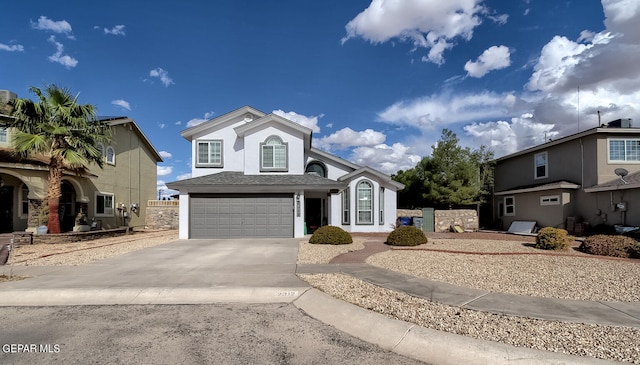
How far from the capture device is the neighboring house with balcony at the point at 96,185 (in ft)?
55.1

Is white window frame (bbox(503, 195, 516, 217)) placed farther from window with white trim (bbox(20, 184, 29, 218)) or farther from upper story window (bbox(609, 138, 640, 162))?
window with white trim (bbox(20, 184, 29, 218))

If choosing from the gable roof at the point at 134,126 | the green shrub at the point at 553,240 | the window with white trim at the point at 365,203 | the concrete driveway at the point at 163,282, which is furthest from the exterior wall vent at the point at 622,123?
the gable roof at the point at 134,126

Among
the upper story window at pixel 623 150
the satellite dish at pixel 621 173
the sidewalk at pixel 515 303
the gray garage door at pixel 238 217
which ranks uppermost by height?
the upper story window at pixel 623 150

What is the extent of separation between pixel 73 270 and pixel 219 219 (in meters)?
8.51

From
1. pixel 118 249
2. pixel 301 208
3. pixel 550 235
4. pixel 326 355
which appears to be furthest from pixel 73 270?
pixel 550 235

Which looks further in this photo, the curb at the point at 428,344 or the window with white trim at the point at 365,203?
Result: the window with white trim at the point at 365,203

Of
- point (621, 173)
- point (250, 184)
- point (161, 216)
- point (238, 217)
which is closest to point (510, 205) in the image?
point (621, 173)

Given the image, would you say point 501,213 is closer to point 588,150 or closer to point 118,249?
point 588,150

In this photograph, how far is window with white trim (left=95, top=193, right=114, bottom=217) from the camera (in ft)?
69.9

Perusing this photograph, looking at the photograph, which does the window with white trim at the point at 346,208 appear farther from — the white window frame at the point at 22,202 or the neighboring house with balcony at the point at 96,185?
the white window frame at the point at 22,202

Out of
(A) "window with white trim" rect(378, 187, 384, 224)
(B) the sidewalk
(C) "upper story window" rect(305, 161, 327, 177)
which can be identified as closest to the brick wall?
(C) "upper story window" rect(305, 161, 327, 177)

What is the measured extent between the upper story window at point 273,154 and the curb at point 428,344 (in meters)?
13.8

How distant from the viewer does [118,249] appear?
13094 millimetres

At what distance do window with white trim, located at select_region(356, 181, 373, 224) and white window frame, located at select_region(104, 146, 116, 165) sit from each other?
1650 centimetres
